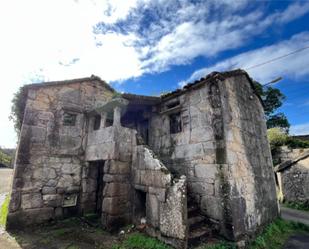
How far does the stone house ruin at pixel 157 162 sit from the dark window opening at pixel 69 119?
40 millimetres

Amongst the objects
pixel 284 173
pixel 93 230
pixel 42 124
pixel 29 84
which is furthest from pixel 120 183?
pixel 284 173

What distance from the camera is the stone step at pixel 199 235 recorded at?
14.4 ft

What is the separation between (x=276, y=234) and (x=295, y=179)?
556cm

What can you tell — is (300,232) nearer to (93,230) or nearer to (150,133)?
(150,133)

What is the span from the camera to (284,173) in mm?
10703

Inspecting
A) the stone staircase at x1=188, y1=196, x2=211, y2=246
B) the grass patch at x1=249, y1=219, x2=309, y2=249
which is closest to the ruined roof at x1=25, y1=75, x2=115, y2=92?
the stone staircase at x1=188, y1=196, x2=211, y2=246

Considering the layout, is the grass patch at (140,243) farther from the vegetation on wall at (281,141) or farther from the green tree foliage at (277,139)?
the green tree foliage at (277,139)

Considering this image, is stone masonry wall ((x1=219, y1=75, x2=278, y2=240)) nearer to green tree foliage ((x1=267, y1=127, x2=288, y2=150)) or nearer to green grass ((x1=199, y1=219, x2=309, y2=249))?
green grass ((x1=199, y1=219, x2=309, y2=249))

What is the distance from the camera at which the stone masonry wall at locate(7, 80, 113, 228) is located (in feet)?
19.5

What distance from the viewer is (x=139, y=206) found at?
19.0ft

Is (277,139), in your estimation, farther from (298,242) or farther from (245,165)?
(245,165)

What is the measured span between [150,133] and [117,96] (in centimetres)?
235

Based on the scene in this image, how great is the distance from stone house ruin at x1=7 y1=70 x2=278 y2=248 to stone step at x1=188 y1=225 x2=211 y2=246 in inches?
1.3

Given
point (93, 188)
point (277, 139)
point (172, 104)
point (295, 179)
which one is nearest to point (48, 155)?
point (93, 188)
